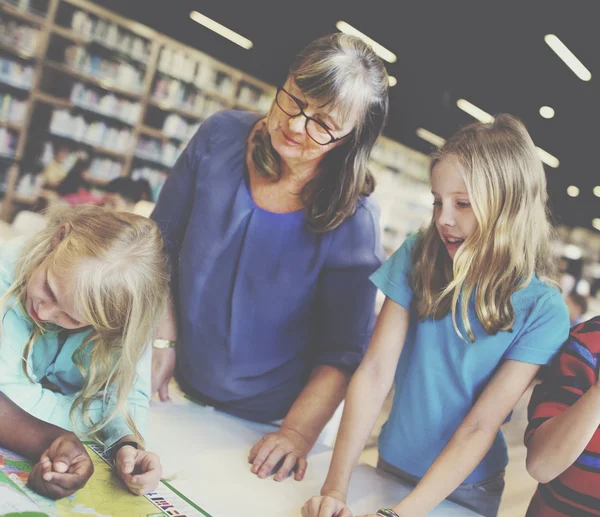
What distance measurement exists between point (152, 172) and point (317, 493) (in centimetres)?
591

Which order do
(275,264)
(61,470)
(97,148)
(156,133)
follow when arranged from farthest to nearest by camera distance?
(156,133) < (97,148) < (275,264) < (61,470)

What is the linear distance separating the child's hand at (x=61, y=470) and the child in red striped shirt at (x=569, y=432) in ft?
2.36

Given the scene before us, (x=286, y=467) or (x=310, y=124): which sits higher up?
(x=310, y=124)

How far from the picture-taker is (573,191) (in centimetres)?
936

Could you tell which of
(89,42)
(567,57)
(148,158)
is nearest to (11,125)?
(89,42)

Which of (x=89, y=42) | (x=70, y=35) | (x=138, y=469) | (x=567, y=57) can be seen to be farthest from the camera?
(x=89, y=42)

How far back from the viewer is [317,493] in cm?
111

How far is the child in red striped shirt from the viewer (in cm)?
95

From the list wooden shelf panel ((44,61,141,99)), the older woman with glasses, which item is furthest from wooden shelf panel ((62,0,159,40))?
the older woman with glasses

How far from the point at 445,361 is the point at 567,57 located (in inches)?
186

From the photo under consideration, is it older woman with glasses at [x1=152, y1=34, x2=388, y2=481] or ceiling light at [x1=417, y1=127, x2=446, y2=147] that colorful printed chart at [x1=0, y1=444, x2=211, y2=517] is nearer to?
older woman with glasses at [x1=152, y1=34, x2=388, y2=481]

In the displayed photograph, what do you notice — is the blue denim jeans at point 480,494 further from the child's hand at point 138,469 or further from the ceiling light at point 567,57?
the ceiling light at point 567,57

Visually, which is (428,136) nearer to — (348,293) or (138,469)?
(348,293)

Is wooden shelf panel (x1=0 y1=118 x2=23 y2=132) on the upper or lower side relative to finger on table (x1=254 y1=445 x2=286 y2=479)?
upper
